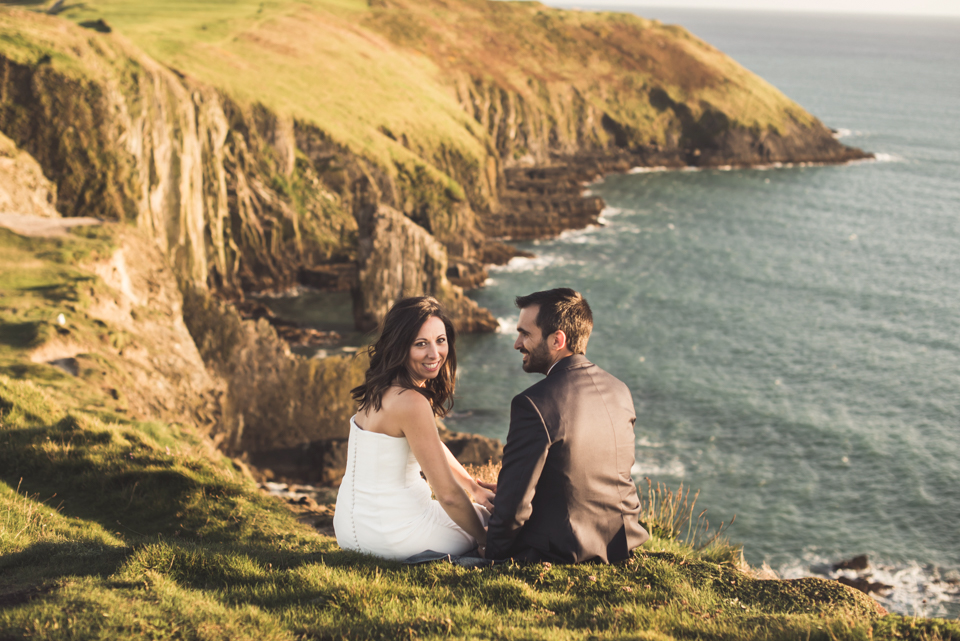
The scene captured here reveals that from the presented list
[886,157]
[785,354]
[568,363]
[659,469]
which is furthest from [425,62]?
[568,363]

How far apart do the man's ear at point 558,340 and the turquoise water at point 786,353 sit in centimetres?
2810

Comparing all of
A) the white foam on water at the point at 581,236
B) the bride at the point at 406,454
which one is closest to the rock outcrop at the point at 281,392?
the bride at the point at 406,454

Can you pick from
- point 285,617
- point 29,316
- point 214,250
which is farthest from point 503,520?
point 214,250

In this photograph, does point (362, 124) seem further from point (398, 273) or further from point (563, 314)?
point (563, 314)

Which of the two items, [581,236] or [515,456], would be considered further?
[581,236]

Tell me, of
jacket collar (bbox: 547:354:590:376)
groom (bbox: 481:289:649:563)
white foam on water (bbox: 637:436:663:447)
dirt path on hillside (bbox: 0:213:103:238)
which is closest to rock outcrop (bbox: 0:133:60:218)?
dirt path on hillside (bbox: 0:213:103:238)

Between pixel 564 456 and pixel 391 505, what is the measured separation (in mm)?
1977

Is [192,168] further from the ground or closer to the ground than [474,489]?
further from the ground

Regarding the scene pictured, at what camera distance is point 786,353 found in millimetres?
57219

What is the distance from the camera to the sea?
118 feet

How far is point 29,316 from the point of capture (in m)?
20.9

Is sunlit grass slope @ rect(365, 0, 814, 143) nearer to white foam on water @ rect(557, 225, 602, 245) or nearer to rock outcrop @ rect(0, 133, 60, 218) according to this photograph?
white foam on water @ rect(557, 225, 602, 245)

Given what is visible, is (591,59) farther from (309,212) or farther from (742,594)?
(742,594)

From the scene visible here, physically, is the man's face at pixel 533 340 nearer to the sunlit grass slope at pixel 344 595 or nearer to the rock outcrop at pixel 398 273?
the sunlit grass slope at pixel 344 595
